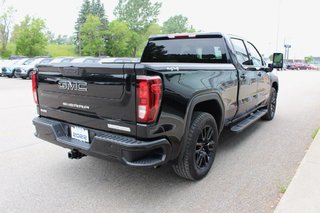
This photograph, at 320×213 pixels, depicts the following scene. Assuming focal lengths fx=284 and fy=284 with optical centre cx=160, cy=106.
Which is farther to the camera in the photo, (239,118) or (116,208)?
(239,118)

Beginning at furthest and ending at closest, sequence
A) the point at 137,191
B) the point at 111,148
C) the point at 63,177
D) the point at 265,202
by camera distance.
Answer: the point at 63,177 → the point at 137,191 → the point at 265,202 → the point at 111,148

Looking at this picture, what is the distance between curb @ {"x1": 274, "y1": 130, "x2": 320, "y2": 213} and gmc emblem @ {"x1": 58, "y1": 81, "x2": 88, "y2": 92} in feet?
7.85

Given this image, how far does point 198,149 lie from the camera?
12.0 ft

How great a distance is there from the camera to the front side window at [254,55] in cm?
556

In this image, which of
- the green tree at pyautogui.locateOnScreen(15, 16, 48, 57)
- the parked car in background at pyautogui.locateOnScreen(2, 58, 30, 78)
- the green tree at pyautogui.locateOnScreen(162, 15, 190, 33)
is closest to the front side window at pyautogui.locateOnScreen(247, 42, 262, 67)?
the parked car in background at pyautogui.locateOnScreen(2, 58, 30, 78)

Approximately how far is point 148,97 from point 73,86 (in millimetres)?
1011

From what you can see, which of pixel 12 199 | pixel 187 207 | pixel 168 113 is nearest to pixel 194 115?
pixel 168 113

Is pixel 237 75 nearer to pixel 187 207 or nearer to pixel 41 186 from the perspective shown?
pixel 187 207

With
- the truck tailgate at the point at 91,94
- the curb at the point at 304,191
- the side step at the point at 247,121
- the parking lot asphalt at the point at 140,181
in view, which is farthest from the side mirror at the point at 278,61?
the truck tailgate at the point at 91,94

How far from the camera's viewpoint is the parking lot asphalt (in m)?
3.10

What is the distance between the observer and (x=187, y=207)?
10.0ft

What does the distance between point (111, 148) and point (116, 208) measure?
2.24 ft

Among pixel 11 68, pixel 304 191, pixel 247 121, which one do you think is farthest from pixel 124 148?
pixel 11 68

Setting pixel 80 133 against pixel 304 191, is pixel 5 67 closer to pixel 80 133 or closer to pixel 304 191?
pixel 80 133
